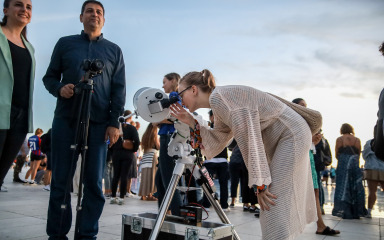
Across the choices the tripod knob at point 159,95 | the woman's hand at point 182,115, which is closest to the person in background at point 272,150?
the woman's hand at point 182,115

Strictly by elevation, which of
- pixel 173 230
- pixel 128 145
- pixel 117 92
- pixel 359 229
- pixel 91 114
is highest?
pixel 117 92

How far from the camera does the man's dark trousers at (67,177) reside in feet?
8.08

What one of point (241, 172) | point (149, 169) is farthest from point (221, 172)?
point (149, 169)

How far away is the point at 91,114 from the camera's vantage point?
2.55 meters

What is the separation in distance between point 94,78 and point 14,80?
56cm

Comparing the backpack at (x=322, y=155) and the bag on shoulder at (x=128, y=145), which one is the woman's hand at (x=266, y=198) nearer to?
the backpack at (x=322, y=155)

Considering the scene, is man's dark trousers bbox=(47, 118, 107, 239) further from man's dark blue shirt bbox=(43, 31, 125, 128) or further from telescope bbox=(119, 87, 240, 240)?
telescope bbox=(119, 87, 240, 240)

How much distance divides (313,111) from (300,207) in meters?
0.57

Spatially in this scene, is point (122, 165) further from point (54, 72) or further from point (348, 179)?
point (348, 179)

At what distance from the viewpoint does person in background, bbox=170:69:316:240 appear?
1687mm

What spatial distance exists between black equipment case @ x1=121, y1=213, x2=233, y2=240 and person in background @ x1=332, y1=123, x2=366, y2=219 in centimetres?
Answer: 443

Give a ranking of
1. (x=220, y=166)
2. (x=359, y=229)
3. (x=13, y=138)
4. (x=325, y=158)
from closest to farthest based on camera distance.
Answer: (x=13, y=138)
(x=359, y=229)
(x=325, y=158)
(x=220, y=166)

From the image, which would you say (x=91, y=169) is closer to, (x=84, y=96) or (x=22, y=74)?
(x=84, y=96)

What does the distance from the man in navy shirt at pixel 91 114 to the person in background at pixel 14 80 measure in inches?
8.3
